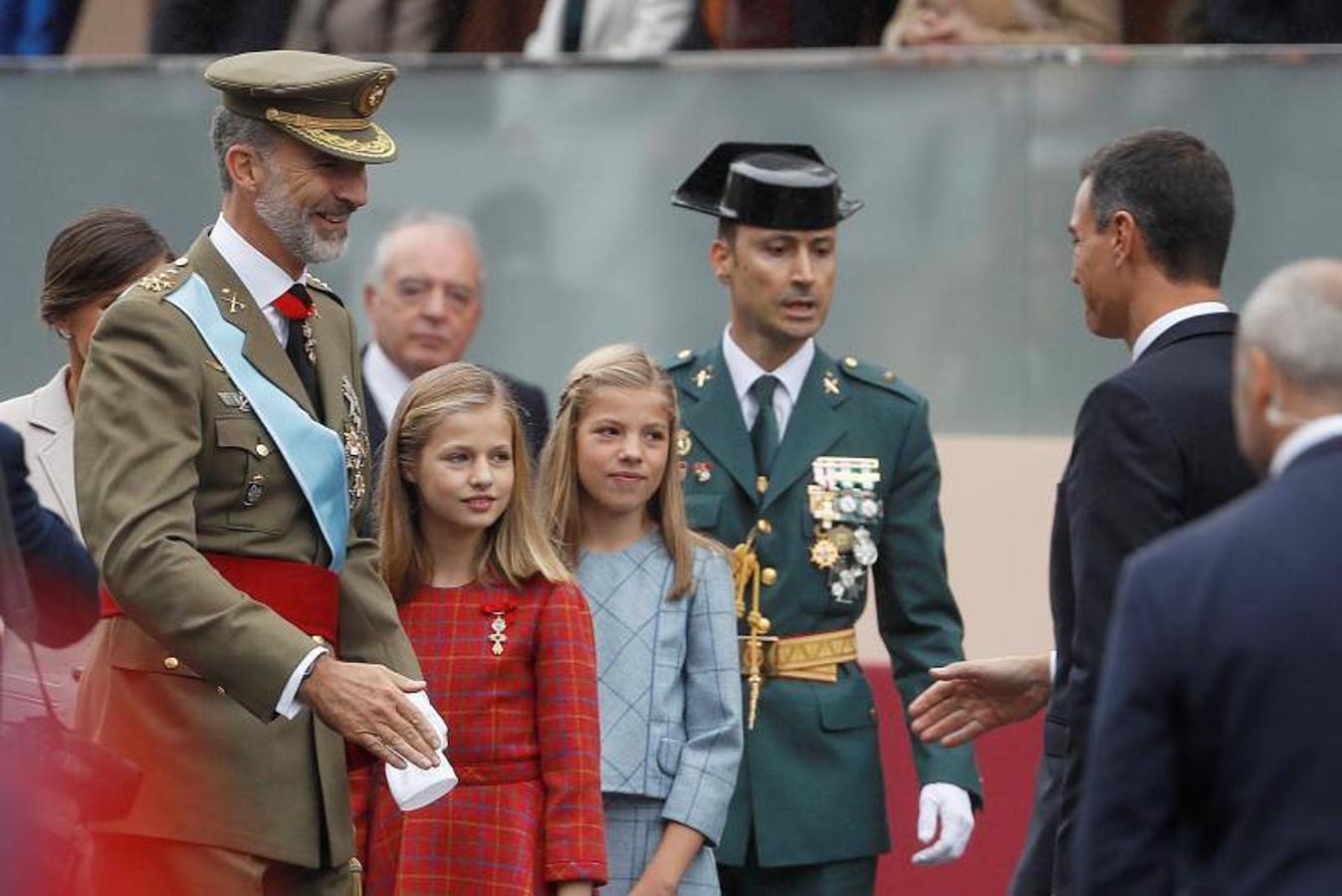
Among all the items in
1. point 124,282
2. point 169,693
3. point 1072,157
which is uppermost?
point 1072,157

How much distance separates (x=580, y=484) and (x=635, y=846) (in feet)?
2.27

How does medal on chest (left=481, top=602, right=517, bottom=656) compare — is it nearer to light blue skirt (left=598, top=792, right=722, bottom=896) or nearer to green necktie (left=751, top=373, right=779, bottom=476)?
light blue skirt (left=598, top=792, right=722, bottom=896)

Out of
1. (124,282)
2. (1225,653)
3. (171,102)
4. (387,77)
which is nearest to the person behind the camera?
(1225,653)

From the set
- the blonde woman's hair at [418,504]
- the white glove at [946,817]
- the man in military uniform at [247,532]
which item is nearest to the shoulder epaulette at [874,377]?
the white glove at [946,817]

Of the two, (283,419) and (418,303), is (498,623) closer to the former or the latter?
(283,419)

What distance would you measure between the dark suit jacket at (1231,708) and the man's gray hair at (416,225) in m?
4.03

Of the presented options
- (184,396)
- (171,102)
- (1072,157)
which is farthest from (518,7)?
(184,396)

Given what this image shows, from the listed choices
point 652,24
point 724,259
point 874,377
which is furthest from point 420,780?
point 652,24

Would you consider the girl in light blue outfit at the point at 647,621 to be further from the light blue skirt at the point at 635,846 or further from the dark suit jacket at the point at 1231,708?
the dark suit jacket at the point at 1231,708

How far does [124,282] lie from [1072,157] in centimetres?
260

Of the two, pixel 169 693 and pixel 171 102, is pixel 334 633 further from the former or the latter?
pixel 171 102

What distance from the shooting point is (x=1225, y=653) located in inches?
140

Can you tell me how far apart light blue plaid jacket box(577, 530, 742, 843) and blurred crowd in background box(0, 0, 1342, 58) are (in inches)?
87.7

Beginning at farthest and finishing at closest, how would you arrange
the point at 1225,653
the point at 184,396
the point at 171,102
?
the point at 171,102 → the point at 184,396 → the point at 1225,653
